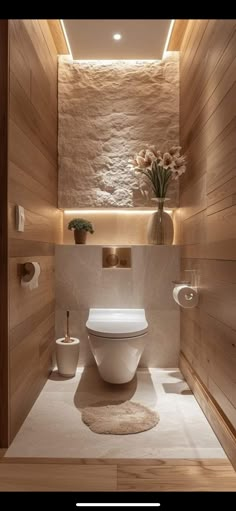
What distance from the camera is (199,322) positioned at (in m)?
1.83

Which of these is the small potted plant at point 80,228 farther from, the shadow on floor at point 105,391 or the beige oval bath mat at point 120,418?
the beige oval bath mat at point 120,418

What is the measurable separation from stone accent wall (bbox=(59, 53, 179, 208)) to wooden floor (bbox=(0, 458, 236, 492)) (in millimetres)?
1734

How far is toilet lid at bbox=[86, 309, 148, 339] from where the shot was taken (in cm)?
169

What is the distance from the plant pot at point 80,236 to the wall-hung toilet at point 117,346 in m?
0.72

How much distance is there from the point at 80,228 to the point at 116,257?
14.0 inches

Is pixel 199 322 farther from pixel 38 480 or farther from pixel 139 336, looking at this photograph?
pixel 38 480

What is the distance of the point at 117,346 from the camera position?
1678mm

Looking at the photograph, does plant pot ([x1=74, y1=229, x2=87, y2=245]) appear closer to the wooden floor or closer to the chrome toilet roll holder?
the chrome toilet roll holder

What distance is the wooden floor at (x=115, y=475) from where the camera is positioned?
1.11m

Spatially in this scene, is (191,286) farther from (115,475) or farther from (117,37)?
(117,37)
